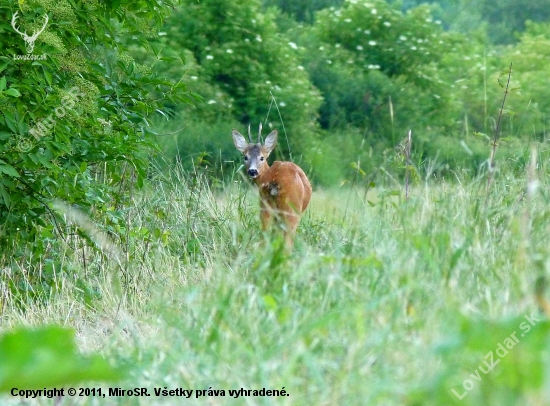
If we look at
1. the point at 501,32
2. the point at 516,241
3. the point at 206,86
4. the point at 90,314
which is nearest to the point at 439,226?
the point at 516,241

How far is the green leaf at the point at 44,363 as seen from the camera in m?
2.05

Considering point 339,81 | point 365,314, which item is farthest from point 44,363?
point 339,81

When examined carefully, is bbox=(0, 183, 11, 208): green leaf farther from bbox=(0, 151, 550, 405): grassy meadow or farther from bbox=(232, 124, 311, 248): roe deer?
bbox=(232, 124, 311, 248): roe deer

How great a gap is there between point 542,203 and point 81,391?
277 cm

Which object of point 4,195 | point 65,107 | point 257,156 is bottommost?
point 257,156

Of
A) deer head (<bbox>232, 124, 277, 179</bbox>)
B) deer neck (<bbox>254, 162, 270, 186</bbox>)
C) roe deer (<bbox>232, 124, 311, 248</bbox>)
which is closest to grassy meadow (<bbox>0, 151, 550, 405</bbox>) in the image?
roe deer (<bbox>232, 124, 311, 248</bbox>)

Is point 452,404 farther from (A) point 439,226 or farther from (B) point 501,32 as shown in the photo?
(B) point 501,32

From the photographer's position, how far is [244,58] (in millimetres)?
23750

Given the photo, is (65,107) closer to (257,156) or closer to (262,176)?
(262,176)

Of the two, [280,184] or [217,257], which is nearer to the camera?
[217,257]

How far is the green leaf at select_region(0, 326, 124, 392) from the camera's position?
2047 millimetres

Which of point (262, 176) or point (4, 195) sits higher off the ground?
point (4, 195)

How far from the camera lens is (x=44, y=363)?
2.05 m

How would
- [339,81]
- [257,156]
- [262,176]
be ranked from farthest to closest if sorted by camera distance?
1. [339,81]
2. [257,156]
3. [262,176]
